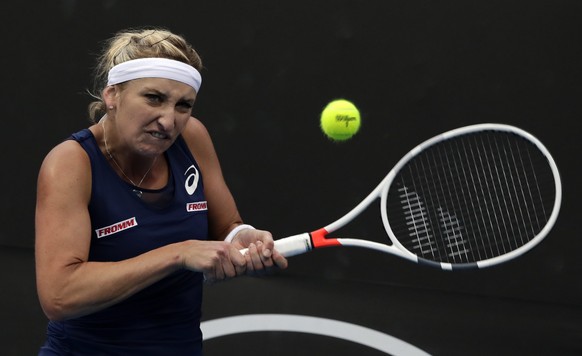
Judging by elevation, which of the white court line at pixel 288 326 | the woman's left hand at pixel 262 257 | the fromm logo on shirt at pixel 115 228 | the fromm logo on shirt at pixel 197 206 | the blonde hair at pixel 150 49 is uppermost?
the blonde hair at pixel 150 49

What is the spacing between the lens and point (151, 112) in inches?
72.9

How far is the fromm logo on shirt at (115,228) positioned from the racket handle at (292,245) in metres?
0.29

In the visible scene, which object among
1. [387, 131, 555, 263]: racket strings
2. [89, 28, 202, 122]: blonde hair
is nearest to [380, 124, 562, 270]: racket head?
[387, 131, 555, 263]: racket strings

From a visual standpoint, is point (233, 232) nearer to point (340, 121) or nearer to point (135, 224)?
point (135, 224)

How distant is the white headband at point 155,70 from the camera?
1887 millimetres

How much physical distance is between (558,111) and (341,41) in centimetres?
70

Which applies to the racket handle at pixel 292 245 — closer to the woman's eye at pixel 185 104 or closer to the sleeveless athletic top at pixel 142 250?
the sleeveless athletic top at pixel 142 250

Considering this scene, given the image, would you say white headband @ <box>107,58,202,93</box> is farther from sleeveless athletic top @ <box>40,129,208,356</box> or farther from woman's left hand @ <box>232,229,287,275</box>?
woman's left hand @ <box>232,229,287,275</box>

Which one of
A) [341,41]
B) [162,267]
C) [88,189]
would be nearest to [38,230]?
[88,189]

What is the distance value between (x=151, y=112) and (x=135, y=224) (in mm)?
225

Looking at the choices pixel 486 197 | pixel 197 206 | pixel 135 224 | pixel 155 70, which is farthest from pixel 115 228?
pixel 486 197

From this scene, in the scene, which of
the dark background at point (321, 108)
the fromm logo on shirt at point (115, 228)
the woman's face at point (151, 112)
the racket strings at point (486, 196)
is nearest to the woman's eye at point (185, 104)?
the woman's face at point (151, 112)

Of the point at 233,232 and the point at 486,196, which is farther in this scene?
the point at 486,196

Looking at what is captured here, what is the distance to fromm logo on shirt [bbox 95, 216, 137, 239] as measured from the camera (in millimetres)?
1894
